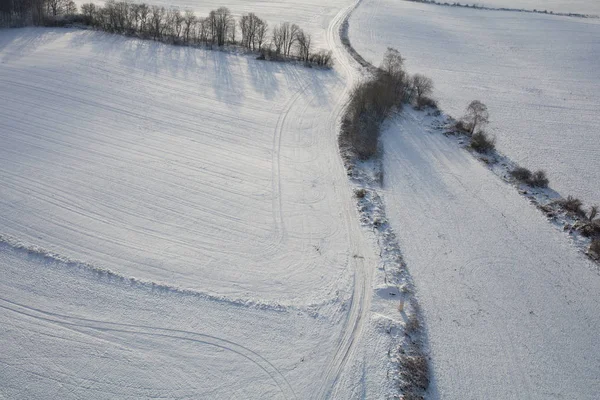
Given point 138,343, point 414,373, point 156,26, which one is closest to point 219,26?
point 156,26

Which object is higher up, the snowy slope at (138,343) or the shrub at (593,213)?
the shrub at (593,213)

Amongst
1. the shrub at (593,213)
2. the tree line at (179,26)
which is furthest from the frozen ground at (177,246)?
the shrub at (593,213)

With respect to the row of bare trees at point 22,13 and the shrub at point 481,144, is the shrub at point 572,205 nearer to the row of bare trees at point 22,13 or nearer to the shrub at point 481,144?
the shrub at point 481,144

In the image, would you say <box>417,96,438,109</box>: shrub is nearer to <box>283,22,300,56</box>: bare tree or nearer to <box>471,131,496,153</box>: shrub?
<box>471,131,496,153</box>: shrub

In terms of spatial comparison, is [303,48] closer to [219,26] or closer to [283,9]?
[219,26]

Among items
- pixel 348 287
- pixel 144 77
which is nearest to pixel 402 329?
pixel 348 287

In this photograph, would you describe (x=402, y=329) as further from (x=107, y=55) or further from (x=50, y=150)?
(x=107, y=55)

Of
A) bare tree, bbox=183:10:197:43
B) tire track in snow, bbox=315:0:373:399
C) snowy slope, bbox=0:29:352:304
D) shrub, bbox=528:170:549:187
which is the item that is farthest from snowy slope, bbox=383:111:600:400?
bare tree, bbox=183:10:197:43
